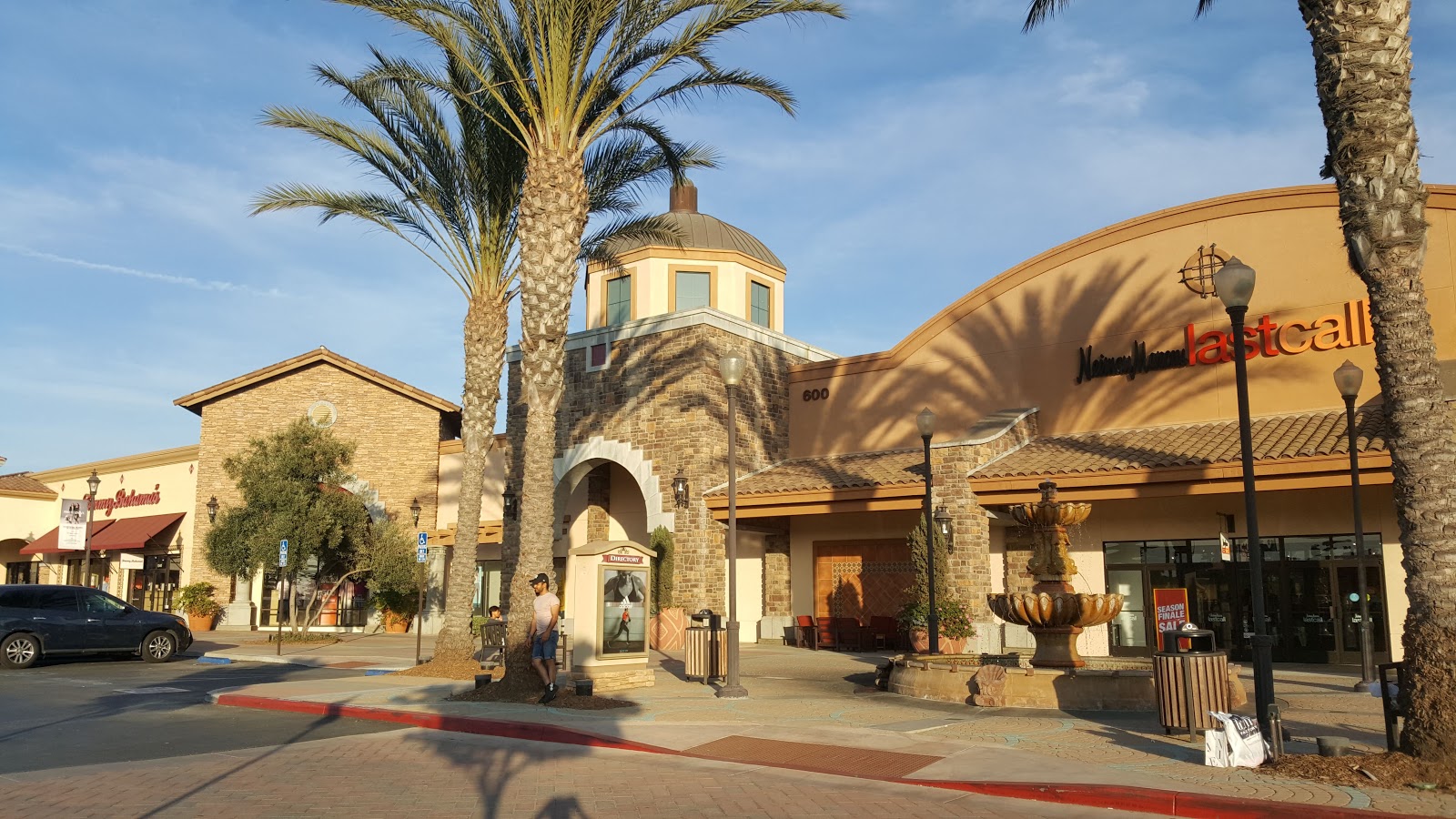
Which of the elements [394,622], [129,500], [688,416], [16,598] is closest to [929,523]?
[688,416]

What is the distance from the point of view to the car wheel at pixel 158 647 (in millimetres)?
22000

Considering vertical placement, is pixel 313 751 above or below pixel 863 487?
below

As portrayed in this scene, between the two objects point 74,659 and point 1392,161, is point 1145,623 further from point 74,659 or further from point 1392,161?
point 74,659

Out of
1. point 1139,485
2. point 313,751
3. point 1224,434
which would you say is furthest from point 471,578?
point 1224,434

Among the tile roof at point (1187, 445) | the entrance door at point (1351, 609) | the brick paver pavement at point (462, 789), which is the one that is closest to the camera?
the brick paver pavement at point (462, 789)

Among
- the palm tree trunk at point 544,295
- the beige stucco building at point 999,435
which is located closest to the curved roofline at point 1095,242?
the beige stucco building at point 999,435

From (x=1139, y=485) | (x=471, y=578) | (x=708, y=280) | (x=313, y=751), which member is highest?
(x=708, y=280)

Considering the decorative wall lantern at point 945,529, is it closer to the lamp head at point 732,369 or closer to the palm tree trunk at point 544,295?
the lamp head at point 732,369

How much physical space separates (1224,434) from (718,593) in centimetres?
1150

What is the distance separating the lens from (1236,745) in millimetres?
8727

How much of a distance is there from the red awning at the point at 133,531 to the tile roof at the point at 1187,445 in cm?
2747

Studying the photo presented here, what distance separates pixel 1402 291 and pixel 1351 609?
44.2 feet

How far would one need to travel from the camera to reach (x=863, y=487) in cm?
2347

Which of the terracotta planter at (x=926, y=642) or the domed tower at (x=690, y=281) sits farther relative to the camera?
the domed tower at (x=690, y=281)
